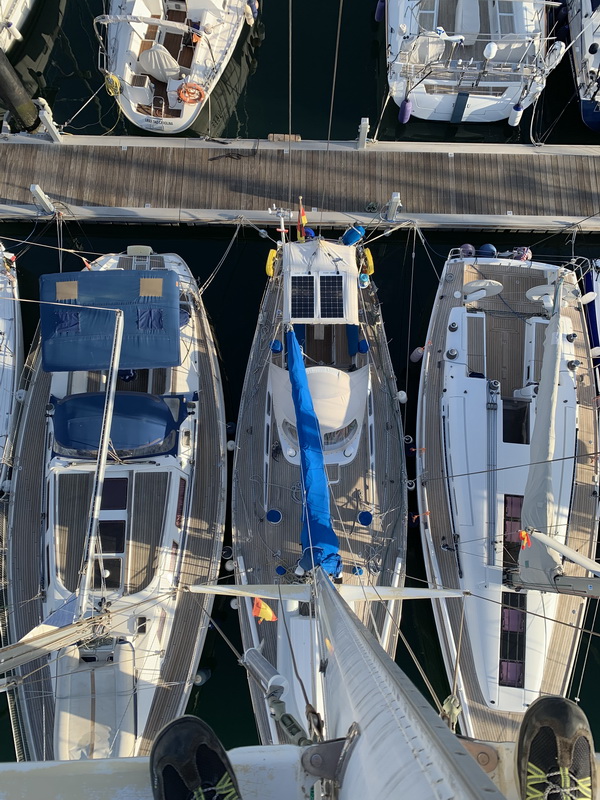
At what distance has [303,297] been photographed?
400 inches

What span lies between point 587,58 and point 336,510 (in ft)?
45.1

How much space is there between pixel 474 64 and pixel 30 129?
→ 11.9 m

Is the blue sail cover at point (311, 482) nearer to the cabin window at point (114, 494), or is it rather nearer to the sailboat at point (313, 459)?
the sailboat at point (313, 459)

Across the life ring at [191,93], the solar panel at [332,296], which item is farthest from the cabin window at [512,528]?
the life ring at [191,93]

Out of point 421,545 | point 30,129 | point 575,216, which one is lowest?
point 421,545

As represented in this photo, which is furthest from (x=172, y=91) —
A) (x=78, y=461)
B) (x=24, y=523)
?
(x=24, y=523)

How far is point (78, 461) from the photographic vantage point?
9.57 m

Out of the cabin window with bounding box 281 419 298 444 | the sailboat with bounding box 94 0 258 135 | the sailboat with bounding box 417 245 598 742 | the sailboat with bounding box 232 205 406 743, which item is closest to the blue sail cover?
the sailboat with bounding box 232 205 406 743

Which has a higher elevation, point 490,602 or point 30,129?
point 30,129

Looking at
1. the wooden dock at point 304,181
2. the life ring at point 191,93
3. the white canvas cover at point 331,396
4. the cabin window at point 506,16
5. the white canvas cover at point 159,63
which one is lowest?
the white canvas cover at point 331,396

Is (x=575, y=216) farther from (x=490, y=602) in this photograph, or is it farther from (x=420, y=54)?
(x=490, y=602)

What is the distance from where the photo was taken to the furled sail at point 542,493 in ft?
26.9

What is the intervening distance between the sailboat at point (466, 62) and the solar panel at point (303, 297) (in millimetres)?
7136

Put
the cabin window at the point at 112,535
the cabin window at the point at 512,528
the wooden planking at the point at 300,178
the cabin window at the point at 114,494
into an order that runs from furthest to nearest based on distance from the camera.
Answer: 1. the wooden planking at the point at 300,178
2. the cabin window at the point at 512,528
3. the cabin window at the point at 114,494
4. the cabin window at the point at 112,535
